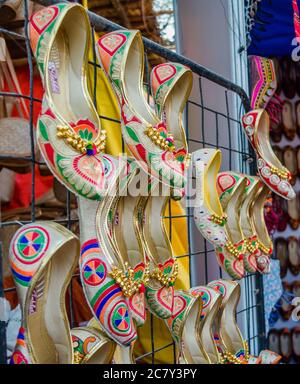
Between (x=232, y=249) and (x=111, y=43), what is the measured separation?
448 mm

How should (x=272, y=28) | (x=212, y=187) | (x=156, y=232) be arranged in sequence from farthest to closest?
(x=272, y=28) < (x=212, y=187) < (x=156, y=232)

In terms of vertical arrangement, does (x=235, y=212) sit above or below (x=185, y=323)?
above

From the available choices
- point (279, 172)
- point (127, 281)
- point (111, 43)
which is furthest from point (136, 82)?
point (279, 172)

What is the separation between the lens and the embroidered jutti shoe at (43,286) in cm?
46

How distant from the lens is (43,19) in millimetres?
526

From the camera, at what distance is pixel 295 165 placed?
207 cm

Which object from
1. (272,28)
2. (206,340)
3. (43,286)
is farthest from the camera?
(272,28)

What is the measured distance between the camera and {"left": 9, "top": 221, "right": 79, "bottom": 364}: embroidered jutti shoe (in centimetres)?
46

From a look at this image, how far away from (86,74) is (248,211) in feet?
1.92

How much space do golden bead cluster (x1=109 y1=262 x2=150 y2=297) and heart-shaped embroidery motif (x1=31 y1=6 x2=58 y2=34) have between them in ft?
0.91

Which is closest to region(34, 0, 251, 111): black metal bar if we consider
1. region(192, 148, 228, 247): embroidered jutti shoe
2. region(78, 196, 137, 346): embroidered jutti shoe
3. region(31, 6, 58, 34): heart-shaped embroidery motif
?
region(31, 6, 58, 34): heart-shaped embroidery motif

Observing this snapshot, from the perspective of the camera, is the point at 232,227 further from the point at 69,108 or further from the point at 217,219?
the point at 69,108

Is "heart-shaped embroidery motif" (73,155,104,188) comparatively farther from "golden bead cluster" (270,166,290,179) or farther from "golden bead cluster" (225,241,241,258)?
"golden bead cluster" (270,166,290,179)

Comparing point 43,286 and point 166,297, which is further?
point 166,297
